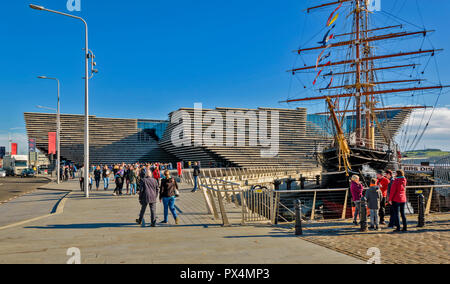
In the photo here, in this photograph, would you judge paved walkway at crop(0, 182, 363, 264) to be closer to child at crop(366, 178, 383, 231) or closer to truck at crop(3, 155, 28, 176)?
child at crop(366, 178, 383, 231)

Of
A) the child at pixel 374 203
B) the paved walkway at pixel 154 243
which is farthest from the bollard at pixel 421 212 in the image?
the paved walkway at pixel 154 243

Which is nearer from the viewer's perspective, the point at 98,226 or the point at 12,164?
the point at 98,226

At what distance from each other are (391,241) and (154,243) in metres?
5.09

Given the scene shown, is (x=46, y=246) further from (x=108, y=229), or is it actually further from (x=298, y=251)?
(x=298, y=251)

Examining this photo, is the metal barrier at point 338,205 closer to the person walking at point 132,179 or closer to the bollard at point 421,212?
the bollard at point 421,212

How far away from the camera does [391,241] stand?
7531 millimetres

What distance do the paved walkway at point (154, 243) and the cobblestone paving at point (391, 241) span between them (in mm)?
516

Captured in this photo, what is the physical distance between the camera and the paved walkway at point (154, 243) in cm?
597

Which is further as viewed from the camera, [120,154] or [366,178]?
[120,154]

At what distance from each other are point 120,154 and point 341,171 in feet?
209

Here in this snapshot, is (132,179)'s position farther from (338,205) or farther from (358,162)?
(358,162)

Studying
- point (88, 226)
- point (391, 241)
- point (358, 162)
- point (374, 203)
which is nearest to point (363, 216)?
point (374, 203)

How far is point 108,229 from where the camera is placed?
28.7 feet
